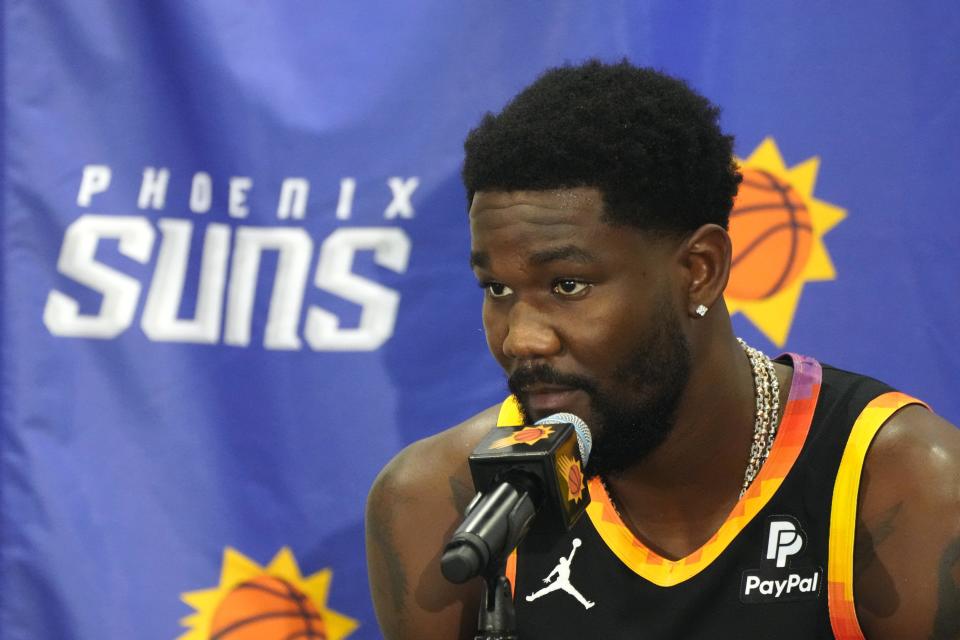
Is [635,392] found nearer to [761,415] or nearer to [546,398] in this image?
[546,398]

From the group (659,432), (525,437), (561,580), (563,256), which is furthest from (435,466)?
(525,437)

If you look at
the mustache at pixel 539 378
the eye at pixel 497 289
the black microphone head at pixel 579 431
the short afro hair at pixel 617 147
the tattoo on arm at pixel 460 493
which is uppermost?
the short afro hair at pixel 617 147

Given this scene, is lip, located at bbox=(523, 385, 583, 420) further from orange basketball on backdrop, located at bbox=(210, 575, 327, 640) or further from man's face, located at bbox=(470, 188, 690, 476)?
orange basketball on backdrop, located at bbox=(210, 575, 327, 640)

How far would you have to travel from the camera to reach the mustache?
1.58 m

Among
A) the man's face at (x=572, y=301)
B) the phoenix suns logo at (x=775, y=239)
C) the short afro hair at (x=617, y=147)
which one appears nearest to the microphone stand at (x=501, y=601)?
the man's face at (x=572, y=301)

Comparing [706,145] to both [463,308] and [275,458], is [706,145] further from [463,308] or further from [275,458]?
[275,458]

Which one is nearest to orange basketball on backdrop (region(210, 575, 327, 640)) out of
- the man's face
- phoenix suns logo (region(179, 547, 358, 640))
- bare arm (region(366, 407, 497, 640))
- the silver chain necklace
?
phoenix suns logo (region(179, 547, 358, 640))

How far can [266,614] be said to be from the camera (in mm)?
2402

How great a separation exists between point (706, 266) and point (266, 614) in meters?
1.21

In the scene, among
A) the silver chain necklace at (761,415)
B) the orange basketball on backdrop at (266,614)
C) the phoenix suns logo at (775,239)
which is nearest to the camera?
the silver chain necklace at (761,415)

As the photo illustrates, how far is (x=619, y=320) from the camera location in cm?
161

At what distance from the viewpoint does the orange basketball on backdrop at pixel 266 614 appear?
239 centimetres

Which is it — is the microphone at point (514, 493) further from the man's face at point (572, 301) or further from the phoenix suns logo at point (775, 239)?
the phoenix suns logo at point (775, 239)

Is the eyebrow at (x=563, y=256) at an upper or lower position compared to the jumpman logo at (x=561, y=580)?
upper
